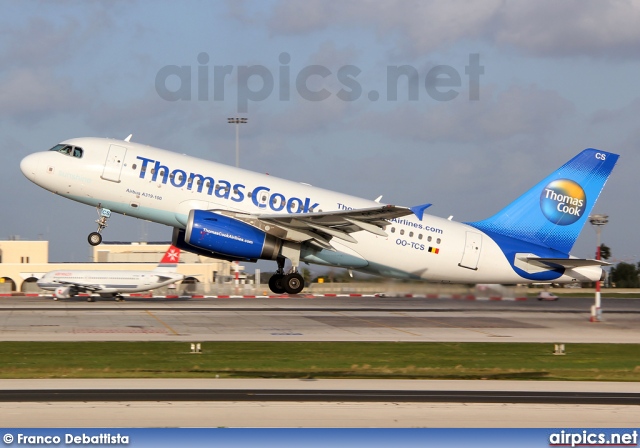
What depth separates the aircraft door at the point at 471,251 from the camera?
144ft

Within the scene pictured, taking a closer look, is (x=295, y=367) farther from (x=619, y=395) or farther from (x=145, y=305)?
(x=145, y=305)

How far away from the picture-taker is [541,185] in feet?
155

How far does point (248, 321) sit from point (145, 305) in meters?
18.6

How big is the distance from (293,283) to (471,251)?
29.2 ft

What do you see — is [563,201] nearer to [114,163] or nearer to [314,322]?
[314,322]

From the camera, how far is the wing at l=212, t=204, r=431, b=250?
125ft

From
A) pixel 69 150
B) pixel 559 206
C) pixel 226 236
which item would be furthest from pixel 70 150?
pixel 559 206

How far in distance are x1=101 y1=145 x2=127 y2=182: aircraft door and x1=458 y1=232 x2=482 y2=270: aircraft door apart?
54.0 ft

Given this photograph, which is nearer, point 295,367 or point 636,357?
point 295,367

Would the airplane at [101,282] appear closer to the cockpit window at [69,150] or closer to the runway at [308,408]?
the cockpit window at [69,150]

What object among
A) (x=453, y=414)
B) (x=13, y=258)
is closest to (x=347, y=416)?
(x=453, y=414)

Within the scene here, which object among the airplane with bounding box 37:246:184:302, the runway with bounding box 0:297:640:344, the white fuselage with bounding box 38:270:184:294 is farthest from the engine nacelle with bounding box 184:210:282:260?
the white fuselage with bounding box 38:270:184:294

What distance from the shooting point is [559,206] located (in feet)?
153

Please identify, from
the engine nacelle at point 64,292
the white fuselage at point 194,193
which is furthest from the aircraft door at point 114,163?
the engine nacelle at point 64,292
